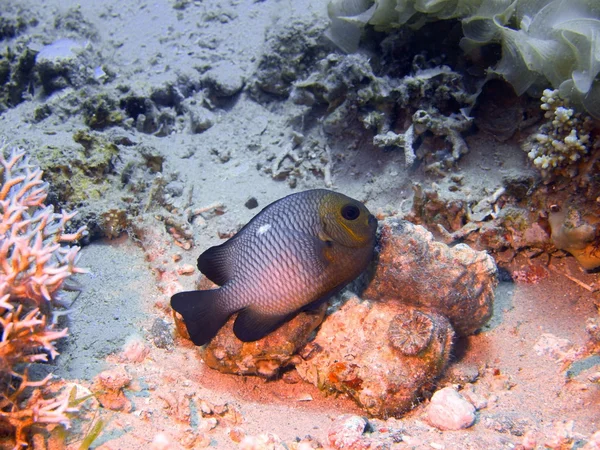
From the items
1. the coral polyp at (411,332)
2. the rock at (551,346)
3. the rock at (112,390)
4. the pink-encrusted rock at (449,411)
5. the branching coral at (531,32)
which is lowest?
the rock at (551,346)

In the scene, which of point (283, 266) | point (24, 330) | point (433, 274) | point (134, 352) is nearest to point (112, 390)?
point (134, 352)

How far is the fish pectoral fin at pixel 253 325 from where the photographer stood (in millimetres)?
2617

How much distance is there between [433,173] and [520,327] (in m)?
1.63

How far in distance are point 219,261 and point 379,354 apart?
4.24ft

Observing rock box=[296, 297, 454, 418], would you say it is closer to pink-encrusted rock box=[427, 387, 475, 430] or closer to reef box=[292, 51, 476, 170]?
pink-encrusted rock box=[427, 387, 475, 430]

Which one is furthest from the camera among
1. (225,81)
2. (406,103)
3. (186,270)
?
(225,81)

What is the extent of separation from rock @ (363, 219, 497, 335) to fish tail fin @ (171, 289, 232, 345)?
1300 millimetres

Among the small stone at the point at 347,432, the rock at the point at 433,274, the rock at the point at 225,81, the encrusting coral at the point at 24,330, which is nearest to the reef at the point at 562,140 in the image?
the rock at the point at 433,274

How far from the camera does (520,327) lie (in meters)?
3.43

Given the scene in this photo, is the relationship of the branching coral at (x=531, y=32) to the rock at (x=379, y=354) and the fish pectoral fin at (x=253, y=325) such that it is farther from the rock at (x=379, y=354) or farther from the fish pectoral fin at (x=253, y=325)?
the fish pectoral fin at (x=253, y=325)

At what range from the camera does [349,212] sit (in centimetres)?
268

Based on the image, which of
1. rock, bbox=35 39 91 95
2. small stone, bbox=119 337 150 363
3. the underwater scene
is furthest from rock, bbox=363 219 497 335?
rock, bbox=35 39 91 95

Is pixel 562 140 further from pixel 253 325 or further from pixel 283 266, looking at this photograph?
pixel 253 325

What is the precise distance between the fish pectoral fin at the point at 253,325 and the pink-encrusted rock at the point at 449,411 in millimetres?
1157
